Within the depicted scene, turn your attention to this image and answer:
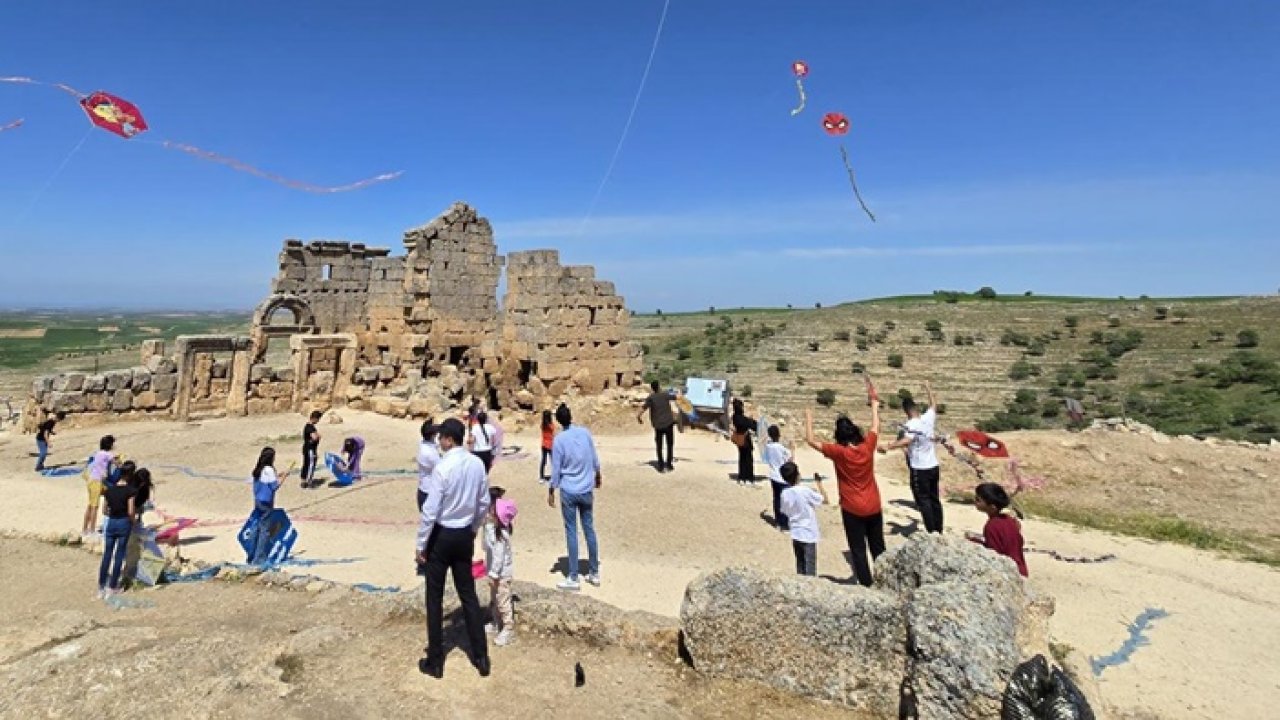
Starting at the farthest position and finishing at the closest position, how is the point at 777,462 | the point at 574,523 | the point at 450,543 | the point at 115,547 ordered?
1. the point at 777,462
2. the point at 574,523
3. the point at 115,547
4. the point at 450,543

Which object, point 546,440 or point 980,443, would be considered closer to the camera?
point 980,443

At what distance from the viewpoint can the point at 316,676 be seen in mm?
4430

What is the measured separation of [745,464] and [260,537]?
708 centimetres

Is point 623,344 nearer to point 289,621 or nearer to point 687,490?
point 687,490

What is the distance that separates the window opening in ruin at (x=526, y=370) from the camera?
15.8 metres

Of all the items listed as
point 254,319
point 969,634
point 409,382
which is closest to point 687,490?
point 969,634

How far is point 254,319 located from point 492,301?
7.27 meters

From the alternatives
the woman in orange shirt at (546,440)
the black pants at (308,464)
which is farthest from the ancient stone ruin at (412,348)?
the black pants at (308,464)

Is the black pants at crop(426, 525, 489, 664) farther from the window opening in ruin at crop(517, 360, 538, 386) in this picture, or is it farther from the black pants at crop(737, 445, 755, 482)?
the window opening in ruin at crop(517, 360, 538, 386)

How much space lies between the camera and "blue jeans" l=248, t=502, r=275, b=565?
7.21 metres

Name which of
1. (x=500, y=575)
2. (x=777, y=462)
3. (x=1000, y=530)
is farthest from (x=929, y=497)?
(x=500, y=575)

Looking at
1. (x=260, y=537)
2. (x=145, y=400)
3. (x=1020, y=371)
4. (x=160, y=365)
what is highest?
(x=160, y=365)

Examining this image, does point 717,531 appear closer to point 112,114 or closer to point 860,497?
point 860,497

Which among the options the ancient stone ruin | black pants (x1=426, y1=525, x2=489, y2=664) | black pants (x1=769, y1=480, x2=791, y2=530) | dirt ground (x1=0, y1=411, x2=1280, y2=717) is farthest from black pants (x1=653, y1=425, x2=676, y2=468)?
black pants (x1=426, y1=525, x2=489, y2=664)
